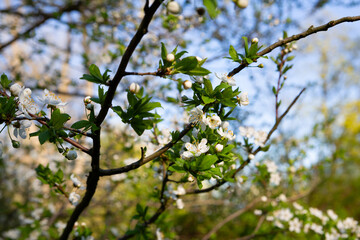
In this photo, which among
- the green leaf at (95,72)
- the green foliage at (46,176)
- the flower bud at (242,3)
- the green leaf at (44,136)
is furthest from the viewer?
the green foliage at (46,176)

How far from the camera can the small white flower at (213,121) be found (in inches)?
47.9

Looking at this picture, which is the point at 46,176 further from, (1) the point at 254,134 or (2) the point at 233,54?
(1) the point at 254,134

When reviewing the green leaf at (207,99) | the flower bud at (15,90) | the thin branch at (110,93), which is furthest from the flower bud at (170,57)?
the flower bud at (15,90)

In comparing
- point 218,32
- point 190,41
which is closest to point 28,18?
point 190,41

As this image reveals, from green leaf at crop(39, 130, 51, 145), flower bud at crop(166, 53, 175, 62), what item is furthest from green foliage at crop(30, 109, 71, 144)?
flower bud at crop(166, 53, 175, 62)

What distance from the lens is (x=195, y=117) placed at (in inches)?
49.1

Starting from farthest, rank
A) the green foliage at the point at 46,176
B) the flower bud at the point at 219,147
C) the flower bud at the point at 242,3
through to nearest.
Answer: the green foliage at the point at 46,176 → the flower bud at the point at 219,147 → the flower bud at the point at 242,3

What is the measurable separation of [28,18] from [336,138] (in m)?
12.8

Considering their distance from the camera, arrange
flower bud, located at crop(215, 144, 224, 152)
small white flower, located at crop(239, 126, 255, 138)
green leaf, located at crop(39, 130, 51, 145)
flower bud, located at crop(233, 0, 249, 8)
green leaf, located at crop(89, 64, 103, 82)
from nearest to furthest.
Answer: flower bud, located at crop(233, 0, 249, 8) < green leaf, located at crop(39, 130, 51, 145) < green leaf, located at crop(89, 64, 103, 82) < flower bud, located at crop(215, 144, 224, 152) < small white flower, located at crop(239, 126, 255, 138)

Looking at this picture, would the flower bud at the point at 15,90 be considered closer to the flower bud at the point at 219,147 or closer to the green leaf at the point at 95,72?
the green leaf at the point at 95,72

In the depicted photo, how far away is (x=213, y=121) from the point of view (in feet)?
4.06

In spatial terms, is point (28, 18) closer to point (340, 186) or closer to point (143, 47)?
point (143, 47)

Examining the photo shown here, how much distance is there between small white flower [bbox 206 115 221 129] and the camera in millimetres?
1217

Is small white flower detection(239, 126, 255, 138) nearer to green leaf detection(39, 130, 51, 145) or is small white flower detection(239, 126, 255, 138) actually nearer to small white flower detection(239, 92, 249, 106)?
small white flower detection(239, 92, 249, 106)
